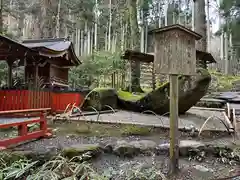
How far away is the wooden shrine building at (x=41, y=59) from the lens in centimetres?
927

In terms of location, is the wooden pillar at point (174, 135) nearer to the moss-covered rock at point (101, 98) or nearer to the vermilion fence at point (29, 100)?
the moss-covered rock at point (101, 98)

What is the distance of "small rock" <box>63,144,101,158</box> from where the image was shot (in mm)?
4660

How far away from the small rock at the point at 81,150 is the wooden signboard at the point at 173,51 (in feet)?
6.18

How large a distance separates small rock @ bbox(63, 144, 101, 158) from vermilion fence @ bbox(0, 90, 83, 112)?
15.8 feet

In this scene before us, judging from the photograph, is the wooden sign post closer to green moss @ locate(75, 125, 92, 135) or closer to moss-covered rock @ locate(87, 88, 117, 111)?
green moss @ locate(75, 125, 92, 135)

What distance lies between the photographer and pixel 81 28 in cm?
3703

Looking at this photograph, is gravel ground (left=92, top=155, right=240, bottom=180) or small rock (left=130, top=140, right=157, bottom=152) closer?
gravel ground (left=92, top=155, right=240, bottom=180)

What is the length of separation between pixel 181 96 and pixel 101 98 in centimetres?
282

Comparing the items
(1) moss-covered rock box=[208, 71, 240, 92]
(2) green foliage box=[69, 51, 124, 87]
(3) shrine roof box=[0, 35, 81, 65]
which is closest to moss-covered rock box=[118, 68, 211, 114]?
(3) shrine roof box=[0, 35, 81, 65]

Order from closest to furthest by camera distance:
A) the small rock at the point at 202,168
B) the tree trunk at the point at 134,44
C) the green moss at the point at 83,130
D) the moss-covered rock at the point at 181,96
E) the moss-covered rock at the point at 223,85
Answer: the small rock at the point at 202,168 → the green moss at the point at 83,130 → the moss-covered rock at the point at 181,96 → the tree trunk at the point at 134,44 → the moss-covered rock at the point at 223,85

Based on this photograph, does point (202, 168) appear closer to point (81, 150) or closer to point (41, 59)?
point (81, 150)

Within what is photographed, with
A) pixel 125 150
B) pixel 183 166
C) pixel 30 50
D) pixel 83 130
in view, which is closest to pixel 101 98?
pixel 83 130

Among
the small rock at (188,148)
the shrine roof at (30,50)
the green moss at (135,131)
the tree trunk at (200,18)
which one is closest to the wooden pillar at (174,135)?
the small rock at (188,148)

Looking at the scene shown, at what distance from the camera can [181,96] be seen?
25.3 ft
